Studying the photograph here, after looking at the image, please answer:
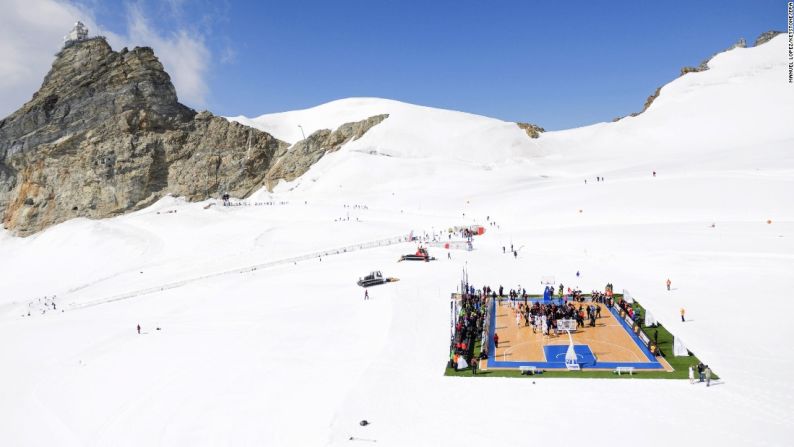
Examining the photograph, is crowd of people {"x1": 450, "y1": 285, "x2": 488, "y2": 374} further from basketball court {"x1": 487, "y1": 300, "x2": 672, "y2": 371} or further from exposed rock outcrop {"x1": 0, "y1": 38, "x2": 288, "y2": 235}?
exposed rock outcrop {"x1": 0, "y1": 38, "x2": 288, "y2": 235}

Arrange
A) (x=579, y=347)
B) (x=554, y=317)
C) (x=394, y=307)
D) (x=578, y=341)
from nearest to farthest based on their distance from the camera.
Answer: (x=579, y=347) < (x=578, y=341) < (x=554, y=317) < (x=394, y=307)

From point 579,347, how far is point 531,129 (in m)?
69.0

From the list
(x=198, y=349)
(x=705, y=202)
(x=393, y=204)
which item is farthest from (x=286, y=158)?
(x=198, y=349)

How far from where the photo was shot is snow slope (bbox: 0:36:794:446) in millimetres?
13594

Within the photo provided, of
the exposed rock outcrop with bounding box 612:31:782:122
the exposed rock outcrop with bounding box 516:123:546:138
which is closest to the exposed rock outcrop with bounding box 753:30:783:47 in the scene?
the exposed rock outcrop with bounding box 612:31:782:122

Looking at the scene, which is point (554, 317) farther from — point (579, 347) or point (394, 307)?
point (394, 307)

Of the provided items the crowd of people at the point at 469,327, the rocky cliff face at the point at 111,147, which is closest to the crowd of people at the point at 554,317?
the crowd of people at the point at 469,327

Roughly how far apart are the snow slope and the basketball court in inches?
59.5

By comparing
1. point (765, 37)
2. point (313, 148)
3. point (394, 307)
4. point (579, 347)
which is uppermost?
point (765, 37)

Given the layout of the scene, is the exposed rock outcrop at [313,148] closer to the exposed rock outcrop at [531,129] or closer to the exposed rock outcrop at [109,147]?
the exposed rock outcrop at [109,147]

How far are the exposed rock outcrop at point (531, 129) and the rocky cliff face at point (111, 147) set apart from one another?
26242 millimetres

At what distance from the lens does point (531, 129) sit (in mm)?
83062

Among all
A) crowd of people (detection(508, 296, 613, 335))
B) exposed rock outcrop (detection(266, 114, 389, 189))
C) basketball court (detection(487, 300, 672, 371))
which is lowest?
basketball court (detection(487, 300, 672, 371))

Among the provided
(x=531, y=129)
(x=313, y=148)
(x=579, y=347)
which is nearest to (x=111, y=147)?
(x=313, y=148)
